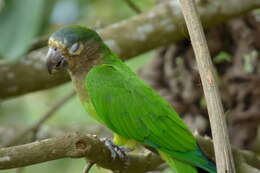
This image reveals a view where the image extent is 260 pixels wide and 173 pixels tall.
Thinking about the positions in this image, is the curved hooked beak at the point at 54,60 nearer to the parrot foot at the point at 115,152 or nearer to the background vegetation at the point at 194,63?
the background vegetation at the point at 194,63

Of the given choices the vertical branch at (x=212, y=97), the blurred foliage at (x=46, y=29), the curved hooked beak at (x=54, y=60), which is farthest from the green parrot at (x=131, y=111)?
the vertical branch at (x=212, y=97)

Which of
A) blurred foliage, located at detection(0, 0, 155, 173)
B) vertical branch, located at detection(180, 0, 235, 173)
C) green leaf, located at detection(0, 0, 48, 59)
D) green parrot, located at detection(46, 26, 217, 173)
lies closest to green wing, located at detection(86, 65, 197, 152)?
green parrot, located at detection(46, 26, 217, 173)

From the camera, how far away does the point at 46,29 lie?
12.6 ft

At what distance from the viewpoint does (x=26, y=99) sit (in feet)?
17.9

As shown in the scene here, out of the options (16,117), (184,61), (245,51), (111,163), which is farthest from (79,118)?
(111,163)

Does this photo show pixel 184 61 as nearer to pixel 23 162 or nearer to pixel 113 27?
pixel 113 27

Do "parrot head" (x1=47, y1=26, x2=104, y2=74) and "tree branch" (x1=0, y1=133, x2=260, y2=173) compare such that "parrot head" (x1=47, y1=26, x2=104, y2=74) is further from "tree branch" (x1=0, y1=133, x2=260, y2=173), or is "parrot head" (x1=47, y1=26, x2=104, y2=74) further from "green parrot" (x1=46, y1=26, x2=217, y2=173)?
"tree branch" (x1=0, y1=133, x2=260, y2=173)

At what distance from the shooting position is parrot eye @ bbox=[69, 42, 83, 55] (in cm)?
326

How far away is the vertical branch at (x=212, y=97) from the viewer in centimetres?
186

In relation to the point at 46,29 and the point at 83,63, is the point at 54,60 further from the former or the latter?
the point at 46,29

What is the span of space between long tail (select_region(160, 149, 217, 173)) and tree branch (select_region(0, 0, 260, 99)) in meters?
0.88

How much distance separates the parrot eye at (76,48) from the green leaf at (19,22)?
0.37 m

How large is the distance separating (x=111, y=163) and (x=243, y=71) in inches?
54.5

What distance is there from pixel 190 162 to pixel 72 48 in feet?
2.98
